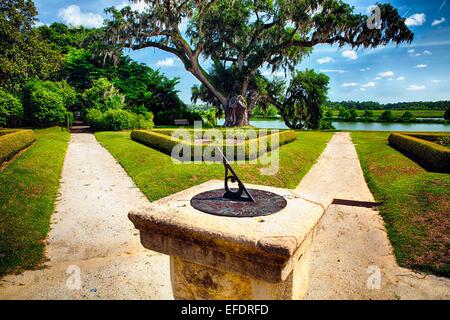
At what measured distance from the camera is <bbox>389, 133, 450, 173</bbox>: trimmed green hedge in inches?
388

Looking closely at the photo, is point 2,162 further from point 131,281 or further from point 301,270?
point 301,270

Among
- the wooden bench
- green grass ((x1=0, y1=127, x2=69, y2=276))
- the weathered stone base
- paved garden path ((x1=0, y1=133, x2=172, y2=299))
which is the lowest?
paved garden path ((x1=0, y1=133, x2=172, y2=299))

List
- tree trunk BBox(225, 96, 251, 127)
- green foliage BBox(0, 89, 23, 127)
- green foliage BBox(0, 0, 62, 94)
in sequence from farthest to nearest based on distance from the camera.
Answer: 1. tree trunk BBox(225, 96, 251, 127)
2. green foliage BBox(0, 89, 23, 127)
3. green foliage BBox(0, 0, 62, 94)

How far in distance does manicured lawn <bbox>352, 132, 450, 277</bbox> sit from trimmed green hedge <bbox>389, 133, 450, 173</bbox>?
0.70 m

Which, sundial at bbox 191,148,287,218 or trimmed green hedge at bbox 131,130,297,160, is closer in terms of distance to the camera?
sundial at bbox 191,148,287,218

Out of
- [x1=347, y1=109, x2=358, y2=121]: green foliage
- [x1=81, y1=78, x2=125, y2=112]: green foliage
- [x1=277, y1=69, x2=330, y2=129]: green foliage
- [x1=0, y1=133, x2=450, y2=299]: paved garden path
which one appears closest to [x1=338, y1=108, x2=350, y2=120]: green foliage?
[x1=347, y1=109, x2=358, y2=121]: green foliage

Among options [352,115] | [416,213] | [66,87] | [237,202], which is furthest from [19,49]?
[352,115]

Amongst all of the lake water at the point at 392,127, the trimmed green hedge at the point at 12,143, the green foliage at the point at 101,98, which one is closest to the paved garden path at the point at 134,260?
the trimmed green hedge at the point at 12,143

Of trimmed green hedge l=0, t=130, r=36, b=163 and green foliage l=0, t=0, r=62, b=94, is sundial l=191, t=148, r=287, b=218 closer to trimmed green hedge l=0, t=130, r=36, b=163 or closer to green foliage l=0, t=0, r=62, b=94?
trimmed green hedge l=0, t=130, r=36, b=163

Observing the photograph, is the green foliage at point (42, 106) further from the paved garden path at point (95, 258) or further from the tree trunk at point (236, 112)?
the paved garden path at point (95, 258)

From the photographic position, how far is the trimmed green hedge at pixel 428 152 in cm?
987

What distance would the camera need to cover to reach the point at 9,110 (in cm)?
2159

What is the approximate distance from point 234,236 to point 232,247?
0.11 m

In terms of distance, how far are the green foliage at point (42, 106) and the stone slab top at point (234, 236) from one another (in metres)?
25.0
